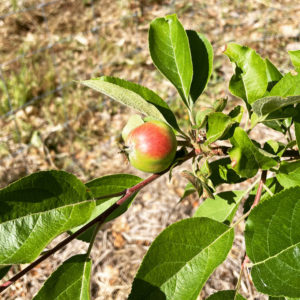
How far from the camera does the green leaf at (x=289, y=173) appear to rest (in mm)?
741

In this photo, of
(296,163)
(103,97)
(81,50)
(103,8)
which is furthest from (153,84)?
(296,163)

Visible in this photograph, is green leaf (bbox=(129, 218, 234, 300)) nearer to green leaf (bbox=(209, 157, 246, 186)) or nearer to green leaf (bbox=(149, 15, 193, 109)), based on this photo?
green leaf (bbox=(209, 157, 246, 186))

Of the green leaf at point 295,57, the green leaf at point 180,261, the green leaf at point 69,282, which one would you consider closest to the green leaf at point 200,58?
the green leaf at point 295,57

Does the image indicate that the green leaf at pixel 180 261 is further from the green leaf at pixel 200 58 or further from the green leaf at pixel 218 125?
the green leaf at pixel 200 58

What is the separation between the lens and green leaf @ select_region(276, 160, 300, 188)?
2.43ft

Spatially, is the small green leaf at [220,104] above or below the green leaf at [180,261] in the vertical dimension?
above

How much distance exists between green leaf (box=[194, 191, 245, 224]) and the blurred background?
48.3 inches

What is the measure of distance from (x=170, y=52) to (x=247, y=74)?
0.17m

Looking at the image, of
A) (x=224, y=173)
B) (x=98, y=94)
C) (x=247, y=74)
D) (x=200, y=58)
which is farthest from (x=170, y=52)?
(x=98, y=94)

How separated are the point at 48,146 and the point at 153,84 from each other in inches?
37.8

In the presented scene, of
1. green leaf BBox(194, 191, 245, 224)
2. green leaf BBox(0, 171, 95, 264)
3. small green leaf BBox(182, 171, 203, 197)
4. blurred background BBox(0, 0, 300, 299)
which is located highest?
green leaf BBox(0, 171, 95, 264)

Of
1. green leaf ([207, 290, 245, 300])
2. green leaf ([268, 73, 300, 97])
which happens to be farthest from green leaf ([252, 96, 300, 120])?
green leaf ([207, 290, 245, 300])

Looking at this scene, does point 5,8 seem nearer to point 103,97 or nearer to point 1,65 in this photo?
point 1,65

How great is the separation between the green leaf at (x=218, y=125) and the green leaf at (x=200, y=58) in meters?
0.18
